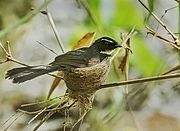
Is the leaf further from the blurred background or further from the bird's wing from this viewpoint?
the blurred background

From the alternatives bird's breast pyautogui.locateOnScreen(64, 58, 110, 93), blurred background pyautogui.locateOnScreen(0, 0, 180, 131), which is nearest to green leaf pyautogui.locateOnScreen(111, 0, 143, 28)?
blurred background pyautogui.locateOnScreen(0, 0, 180, 131)

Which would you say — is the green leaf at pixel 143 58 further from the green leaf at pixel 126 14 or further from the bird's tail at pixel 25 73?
the bird's tail at pixel 25 73

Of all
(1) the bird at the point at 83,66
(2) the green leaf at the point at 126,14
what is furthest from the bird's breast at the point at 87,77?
(2) the green leaf at the point at 126,14

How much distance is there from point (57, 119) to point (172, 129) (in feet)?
1.57

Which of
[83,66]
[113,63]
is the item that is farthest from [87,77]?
[113,63]

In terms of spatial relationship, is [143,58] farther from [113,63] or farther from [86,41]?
[86,41]

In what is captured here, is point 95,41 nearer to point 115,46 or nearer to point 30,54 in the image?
point 115,46

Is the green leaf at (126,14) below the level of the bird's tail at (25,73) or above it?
above

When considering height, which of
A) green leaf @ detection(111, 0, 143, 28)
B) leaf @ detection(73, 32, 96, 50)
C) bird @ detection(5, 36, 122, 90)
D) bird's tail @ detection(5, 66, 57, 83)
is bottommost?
bird's tail @ detection(5, 66, 57, 83)

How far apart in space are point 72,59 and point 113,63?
0.66ft

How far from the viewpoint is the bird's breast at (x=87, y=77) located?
5.49 ft

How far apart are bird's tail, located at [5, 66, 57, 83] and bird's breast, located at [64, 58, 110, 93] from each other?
0.09 metres

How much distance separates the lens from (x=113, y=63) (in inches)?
75.4

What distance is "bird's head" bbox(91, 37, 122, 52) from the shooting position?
5.98 ft
